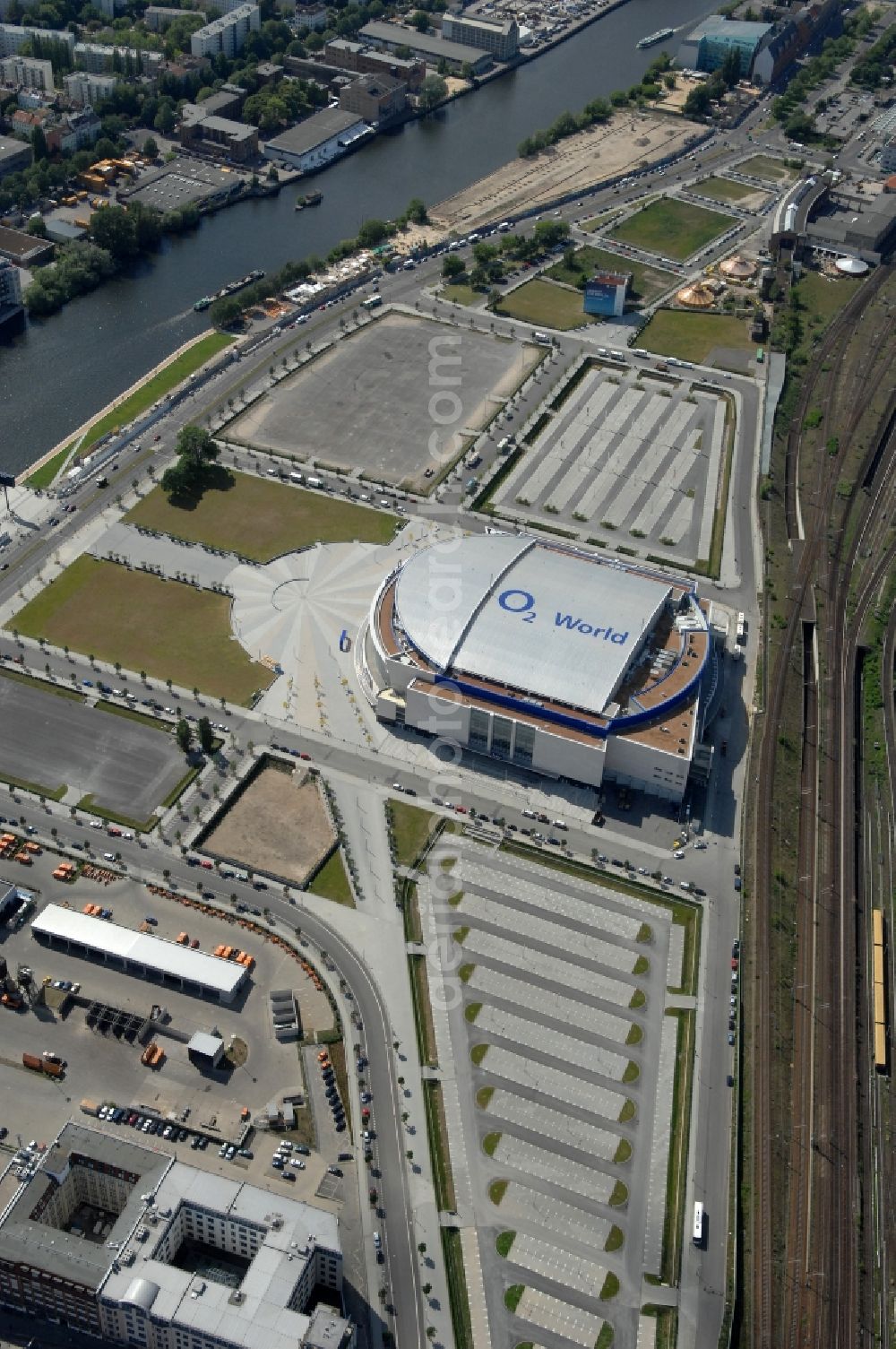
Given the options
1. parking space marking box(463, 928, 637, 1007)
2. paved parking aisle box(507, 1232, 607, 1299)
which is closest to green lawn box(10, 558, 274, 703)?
parking space marking box(463, 928, 637, 1007)

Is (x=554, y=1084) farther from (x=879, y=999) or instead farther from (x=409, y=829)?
(x=879, y=999)

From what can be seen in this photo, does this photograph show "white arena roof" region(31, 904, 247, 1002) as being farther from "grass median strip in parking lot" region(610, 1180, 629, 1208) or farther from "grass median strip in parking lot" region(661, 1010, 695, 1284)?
"grass median strip in parking lot" region(661, 1010, 695, 1284)

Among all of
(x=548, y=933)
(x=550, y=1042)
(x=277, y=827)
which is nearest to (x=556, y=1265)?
Result: (x=550, y=1042)

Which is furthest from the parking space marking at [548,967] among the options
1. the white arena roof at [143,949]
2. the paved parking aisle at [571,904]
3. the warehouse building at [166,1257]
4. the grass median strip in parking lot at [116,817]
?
the grass median strip in parking lot at [116,817]

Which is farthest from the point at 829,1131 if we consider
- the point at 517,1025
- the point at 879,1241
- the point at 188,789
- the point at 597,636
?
the point at 188,789

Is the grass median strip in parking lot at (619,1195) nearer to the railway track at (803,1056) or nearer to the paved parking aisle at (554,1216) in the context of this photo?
the paved parking aisle at (554,1216)
